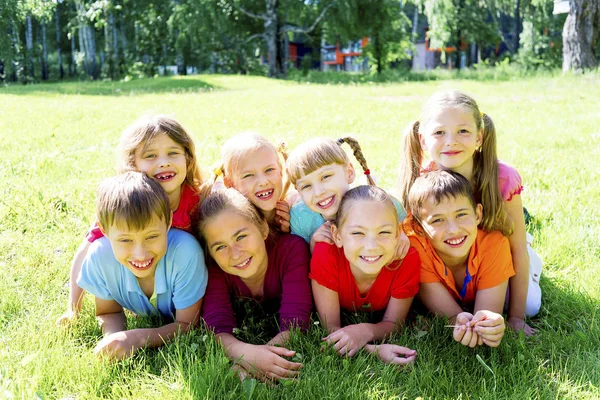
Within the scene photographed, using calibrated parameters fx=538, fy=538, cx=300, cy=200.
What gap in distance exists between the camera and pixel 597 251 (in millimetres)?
3574

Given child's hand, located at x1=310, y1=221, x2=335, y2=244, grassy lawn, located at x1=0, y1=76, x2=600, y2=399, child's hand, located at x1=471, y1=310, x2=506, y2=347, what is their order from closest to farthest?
grassy lawn, located at x1=0, y1=76, x2=600, y2=399 → child's hand, located at x1=471, y1=310, x2=506, y2=347 → child's hand, located at x1=310, y1=221, x2=335, y2=244

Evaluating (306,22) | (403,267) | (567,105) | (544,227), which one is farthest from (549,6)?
(403,267)

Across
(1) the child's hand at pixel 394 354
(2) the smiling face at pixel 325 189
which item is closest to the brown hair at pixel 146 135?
(2) the smiling face at pixel 325 189

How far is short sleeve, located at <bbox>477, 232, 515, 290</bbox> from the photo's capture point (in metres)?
2.77

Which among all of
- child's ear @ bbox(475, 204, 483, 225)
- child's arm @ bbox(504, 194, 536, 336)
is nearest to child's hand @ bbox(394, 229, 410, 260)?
child's ear @ bbox(475, 204, 483, 225)

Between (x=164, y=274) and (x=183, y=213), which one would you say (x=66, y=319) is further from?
(x=183, y=213)

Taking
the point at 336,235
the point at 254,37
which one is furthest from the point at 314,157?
the point at 254,37

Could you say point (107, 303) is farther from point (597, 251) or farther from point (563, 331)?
point (597, 251)

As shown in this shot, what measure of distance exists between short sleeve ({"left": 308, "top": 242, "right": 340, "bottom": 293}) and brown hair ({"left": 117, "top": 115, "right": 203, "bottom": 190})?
1013 millimetres

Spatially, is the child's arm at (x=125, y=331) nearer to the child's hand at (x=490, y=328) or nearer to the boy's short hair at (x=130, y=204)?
the boy's short hair at (x=130, y=204)

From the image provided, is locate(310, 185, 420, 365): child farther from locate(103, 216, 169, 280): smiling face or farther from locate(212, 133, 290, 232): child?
locate(103, 216, 169, 280): smiling face

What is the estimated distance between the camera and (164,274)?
8.89 ft

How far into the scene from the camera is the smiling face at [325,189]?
9.70 feet

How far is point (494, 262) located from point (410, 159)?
779 mm
